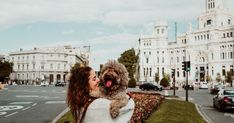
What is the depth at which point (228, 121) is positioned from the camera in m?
18.2

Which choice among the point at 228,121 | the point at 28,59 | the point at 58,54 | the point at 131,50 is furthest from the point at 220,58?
the point at 228,121

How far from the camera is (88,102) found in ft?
12.3

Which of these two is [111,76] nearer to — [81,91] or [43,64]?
[81,91]

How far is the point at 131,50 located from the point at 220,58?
34.8 m

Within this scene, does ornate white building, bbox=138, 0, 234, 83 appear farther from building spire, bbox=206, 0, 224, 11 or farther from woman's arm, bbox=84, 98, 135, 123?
woman's arm, bbox=84, 98, 135, 123

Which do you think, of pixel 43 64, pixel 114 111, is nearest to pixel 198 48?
pixel 43 64

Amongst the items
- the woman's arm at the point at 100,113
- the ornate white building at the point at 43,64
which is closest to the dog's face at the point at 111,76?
the woman's arm at the point at 100,113

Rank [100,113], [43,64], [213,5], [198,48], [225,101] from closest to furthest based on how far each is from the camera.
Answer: [100,113] < [225,101] < [198,48] < [43,64] < [213,5]

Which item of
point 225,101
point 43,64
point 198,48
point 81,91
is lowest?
point 225,101

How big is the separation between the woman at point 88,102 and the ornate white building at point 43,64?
483ft

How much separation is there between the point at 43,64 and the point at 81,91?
499 feet

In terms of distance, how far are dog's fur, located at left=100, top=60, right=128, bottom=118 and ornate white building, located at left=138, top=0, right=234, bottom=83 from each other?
129623mm

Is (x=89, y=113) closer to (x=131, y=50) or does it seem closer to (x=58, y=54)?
(x=131, y=50)

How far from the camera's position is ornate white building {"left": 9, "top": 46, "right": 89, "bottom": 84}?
152500 mm
